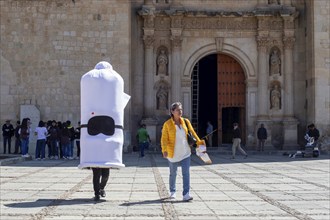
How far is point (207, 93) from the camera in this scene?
88.7ft

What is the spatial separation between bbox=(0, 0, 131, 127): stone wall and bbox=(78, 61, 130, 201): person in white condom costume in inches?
487

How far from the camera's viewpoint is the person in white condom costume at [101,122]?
7.33 meters

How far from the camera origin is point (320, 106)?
20.5 meters

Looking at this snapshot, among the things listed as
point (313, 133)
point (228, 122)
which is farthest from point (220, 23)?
point (313, 133)

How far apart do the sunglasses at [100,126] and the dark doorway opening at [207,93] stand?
18363 mm

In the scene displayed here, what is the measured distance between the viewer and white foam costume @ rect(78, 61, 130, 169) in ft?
24.0

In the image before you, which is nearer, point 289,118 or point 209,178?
point 209,178

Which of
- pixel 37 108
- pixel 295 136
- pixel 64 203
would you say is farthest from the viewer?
pixel 295 136

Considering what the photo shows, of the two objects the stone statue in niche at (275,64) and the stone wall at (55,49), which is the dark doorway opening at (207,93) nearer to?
the stone statue in niche at (275,64)

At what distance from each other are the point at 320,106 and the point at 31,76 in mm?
11302

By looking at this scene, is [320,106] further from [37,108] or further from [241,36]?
[37,108]

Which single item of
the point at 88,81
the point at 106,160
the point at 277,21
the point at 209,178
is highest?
the point at 277,21

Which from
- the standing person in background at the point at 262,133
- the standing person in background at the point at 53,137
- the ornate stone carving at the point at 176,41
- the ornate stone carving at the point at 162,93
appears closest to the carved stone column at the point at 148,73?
the ornate stone carving at the point at 162,93

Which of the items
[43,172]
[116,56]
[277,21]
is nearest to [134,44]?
Answer: [116,56]
